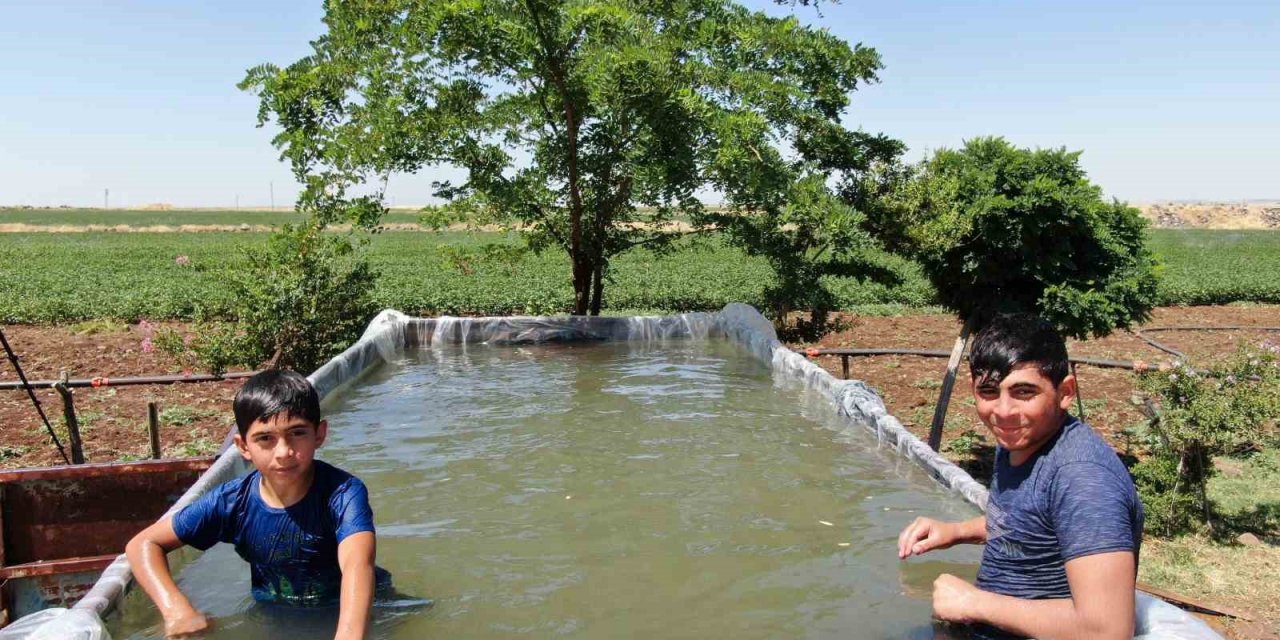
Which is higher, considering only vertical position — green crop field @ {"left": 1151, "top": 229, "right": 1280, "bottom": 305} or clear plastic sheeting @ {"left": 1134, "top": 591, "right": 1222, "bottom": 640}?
green crop field @ {"left": 1151, "top": 229, "right": 1280, "bottom": 305}

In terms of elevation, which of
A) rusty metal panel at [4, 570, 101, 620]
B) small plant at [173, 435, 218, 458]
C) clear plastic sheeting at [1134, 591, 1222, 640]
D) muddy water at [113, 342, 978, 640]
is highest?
clear plastic sheeting at [1134, 591, 1222, 640]

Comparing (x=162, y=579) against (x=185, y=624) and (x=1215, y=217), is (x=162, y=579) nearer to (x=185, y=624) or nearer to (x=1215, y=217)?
(x=185, y=624)

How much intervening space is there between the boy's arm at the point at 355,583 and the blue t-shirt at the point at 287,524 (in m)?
0.10

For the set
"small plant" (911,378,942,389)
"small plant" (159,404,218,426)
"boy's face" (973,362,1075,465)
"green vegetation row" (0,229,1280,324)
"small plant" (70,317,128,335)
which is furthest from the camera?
"green vegetation row" (0,229,1280,324)

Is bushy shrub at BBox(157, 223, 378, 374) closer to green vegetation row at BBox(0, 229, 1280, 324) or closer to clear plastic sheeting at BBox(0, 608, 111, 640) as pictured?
green vegetation row at BBox(0, 229, 1280, 324)

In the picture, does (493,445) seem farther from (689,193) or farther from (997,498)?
(689,193)

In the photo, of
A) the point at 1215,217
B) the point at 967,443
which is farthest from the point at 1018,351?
the point at 1215,217

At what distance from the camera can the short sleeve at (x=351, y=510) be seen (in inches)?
120

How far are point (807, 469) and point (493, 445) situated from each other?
1991 millimetres

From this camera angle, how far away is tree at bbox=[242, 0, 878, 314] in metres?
10.1

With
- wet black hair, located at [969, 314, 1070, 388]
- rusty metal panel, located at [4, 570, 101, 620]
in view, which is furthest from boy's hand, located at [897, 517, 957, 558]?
rusty metal panel, located at [4, 570, 101, 620]

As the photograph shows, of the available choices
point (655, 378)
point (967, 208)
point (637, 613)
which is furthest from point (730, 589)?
point (655, 378)

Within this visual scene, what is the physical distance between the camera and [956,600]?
276 centimetres

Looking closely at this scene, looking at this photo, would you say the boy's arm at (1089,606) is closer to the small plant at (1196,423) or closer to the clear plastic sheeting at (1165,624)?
the clear plastic sheeting at (1165,624)
